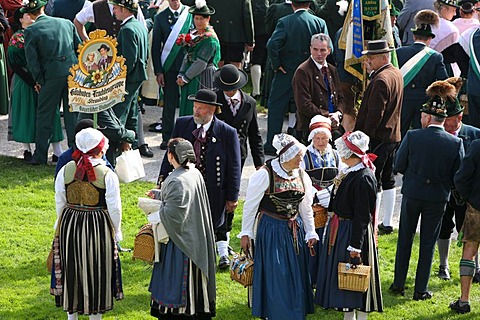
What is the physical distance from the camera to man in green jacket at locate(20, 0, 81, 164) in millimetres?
11820

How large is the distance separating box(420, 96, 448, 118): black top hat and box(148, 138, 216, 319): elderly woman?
7.37 ft

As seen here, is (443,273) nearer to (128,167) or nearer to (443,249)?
(443,249)

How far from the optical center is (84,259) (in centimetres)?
770

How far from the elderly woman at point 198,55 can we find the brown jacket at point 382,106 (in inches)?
123

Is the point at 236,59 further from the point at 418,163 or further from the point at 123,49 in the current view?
→ the point at 418,163

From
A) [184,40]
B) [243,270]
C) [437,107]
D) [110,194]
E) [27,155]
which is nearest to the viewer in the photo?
[110,194]

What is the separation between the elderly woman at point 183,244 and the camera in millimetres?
7445

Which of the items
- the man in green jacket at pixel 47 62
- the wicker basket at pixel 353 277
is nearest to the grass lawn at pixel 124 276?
the wicker basket at pixel 353 277

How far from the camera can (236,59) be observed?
14.9 meters

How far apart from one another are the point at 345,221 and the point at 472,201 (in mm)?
1321

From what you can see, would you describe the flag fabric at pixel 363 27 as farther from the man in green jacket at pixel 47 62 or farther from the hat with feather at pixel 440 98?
the man in green jacket at pixel 47 62

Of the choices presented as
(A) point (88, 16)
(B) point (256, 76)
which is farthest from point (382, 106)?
(B) point (256, 76)

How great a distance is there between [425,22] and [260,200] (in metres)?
4.17

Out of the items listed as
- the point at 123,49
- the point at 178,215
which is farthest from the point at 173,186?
the point at 123,49
